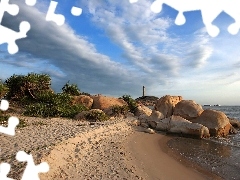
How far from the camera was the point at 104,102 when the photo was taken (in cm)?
2125

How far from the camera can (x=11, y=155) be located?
21.7 ft

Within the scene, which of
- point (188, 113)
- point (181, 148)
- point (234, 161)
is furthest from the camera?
point (188, 113)

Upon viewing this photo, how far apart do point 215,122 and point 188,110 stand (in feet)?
7.36

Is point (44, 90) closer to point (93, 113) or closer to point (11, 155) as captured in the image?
point (93, 113)

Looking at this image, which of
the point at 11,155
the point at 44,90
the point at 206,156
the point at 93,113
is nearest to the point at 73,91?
the point at 44,90

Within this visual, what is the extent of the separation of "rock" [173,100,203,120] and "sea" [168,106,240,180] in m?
2.90

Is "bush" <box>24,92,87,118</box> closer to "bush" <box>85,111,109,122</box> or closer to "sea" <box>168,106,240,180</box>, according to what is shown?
"bush" <box>85,111,109,122</box>

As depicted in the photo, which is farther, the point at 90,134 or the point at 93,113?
the point at 93,113

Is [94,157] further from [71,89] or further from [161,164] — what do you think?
[71,89]

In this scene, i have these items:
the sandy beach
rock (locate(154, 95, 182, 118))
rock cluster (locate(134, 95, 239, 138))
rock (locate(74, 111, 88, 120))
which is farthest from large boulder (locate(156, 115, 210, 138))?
rock (locate(74, 111, 88, 120))

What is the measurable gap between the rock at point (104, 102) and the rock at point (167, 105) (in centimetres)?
354

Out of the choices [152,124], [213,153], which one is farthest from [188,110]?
[213,153]

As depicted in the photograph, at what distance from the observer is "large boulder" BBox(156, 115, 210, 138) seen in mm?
14023

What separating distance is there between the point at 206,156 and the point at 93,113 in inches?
309
